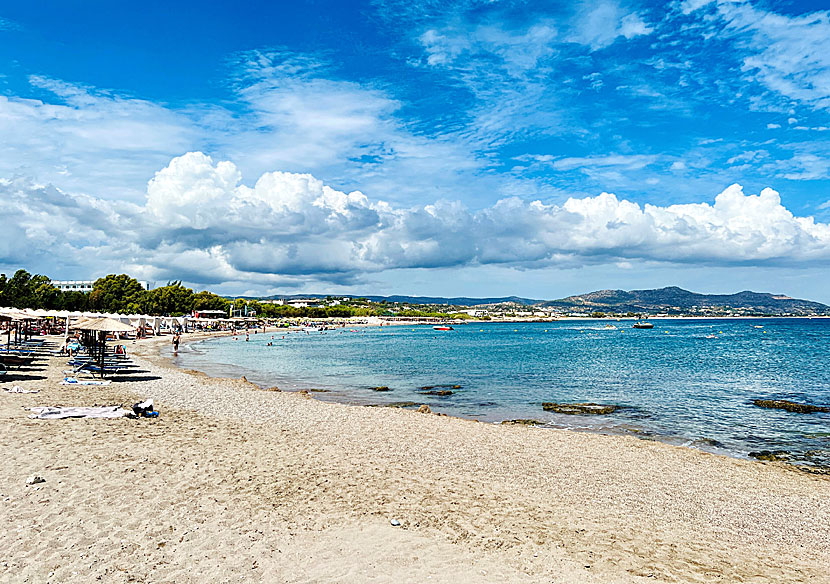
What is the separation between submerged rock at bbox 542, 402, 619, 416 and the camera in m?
22.1

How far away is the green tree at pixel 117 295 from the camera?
100125 millimetres

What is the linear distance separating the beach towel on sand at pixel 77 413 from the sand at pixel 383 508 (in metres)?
0.52

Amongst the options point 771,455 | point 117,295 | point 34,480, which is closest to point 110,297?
point 117,295

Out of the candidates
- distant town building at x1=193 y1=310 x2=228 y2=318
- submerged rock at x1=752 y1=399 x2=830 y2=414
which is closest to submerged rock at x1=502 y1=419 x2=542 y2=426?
submerged rock at x1=752 y1=399 x2=830 y2=414

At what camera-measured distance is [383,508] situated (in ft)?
29.8

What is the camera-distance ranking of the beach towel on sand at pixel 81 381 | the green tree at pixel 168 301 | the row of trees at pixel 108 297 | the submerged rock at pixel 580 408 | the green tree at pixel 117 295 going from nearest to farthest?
the submerged rock at pixel 580 408 < the beach towel on sand at pixel 81 381 < the row of trees at pixel 108 297 < the green tree at pixel 117 295 < the green tree at pixel 168 301

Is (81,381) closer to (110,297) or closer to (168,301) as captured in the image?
(110,297)

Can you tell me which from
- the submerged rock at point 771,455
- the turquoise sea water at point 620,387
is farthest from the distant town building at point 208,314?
the submerged rock at point 771,455

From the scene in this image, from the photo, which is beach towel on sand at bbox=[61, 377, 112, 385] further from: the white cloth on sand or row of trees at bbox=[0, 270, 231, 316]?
row of trees at bbox=[0, 270, 231, 316]

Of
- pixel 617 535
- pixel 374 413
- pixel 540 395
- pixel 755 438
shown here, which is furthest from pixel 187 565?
pixel 540 395

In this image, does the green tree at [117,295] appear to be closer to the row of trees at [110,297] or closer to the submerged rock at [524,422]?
the row of trees at [110,297]

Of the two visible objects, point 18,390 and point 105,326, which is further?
point 105,326

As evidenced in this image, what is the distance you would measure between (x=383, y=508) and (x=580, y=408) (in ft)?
50.8

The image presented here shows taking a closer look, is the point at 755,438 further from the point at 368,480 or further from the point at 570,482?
the point at 368,480
